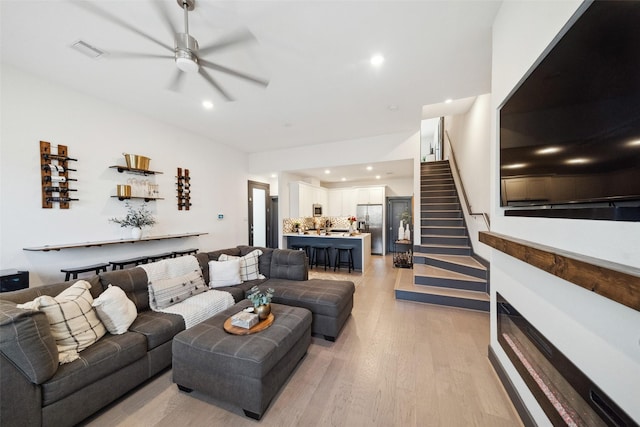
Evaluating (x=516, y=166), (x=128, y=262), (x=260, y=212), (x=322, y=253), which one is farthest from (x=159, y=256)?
(x=516, y=166)

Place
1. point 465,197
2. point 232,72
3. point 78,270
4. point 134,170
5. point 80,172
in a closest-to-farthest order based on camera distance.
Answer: point 232,72, point 78,270, point 80,172, point 134,170, point 465,197

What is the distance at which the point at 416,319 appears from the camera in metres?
3.09

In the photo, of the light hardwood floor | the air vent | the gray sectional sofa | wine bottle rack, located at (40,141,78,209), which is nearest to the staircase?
the light hardwood floor

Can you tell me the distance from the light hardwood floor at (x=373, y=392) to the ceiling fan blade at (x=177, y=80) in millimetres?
2781

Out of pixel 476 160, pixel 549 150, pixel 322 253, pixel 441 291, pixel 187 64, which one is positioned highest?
pixel 187 64

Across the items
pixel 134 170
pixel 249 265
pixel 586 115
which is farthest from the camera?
pixel 134 170

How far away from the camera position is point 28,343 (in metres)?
1.36

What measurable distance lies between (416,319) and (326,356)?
1479 millimetres

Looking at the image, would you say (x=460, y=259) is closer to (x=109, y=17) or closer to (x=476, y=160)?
(x=476, y=160)

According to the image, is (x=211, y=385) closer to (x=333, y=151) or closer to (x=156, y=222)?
(x=156, y=222)

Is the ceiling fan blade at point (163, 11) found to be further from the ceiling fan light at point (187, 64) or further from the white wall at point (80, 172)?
the white wall at point (80, 172)

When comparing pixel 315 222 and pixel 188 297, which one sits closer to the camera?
pixel 188 297

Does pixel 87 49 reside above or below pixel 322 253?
above

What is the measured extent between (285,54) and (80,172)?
11.0 ft
